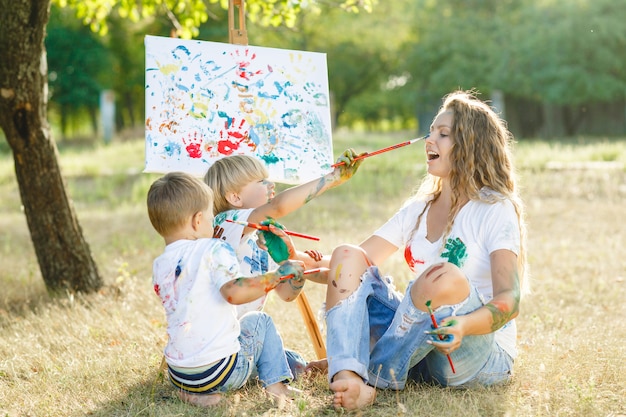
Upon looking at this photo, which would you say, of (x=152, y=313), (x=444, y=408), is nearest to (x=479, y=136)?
(x=444, y=408)

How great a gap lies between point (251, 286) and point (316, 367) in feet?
2.38

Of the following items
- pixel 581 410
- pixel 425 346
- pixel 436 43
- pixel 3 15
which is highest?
pixel 436 43

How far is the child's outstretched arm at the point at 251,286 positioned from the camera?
2275 mm

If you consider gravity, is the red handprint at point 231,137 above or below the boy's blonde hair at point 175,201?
above

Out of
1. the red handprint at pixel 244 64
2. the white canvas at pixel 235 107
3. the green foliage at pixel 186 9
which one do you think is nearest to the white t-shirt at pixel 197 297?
the white canvas at pixel 235 107

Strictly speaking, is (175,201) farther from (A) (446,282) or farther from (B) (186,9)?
(B) (186,9)

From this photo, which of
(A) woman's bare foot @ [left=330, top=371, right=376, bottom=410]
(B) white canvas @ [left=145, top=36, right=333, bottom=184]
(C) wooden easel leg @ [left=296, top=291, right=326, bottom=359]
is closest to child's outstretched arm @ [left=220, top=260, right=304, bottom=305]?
(A) woman's bare foot @ [left=330, top=371, right=376, bottom=410]

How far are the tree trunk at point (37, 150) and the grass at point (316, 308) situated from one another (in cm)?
19

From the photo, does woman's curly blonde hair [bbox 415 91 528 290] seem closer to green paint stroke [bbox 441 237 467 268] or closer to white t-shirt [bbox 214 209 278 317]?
green paint stroke [bbox 441 237 467 268]

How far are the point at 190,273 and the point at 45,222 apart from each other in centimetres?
226

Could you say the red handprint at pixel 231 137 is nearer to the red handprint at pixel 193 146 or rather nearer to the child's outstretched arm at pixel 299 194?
the red handprint at pixel 193 146

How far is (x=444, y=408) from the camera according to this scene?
2418 mm

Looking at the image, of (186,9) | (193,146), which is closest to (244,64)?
(193,146)

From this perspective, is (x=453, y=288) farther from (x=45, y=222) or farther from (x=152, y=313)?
(x=45, y=222)
